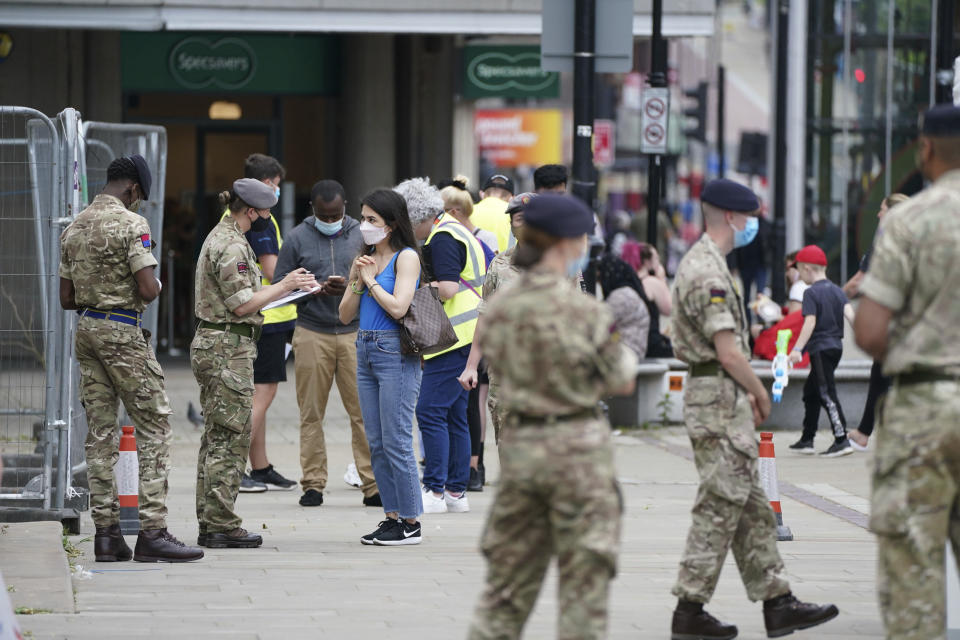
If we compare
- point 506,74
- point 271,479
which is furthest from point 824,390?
point 506,74

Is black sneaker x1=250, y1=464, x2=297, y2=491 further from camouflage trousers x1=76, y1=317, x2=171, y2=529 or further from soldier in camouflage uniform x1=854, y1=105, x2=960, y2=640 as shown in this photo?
soldier in camouflage uniform x1=854, y1=105, x2=960, y2=640

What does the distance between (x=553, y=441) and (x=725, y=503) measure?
165 centimetres

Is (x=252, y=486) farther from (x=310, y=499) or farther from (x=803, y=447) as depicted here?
(x=803, y=447)

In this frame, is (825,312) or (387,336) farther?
(825,312)

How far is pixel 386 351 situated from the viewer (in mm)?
8430

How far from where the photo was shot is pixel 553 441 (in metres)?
4.91

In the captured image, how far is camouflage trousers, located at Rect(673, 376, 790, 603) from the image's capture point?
20.8ft

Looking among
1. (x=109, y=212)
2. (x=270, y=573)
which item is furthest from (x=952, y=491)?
(x=109, y=212)

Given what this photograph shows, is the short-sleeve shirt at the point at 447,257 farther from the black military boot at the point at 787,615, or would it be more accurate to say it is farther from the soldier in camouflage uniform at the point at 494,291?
the black military boot at the point at 787,615

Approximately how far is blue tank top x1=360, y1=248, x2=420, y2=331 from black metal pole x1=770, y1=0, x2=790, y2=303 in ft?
48.2

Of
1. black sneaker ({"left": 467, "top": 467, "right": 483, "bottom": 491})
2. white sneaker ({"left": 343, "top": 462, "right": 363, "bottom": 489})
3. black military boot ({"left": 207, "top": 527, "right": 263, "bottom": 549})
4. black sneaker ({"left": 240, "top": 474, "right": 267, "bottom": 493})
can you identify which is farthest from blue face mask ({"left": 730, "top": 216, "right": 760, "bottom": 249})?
black sneaker ({"left": 240, "top": 474, "right": 267, "bottom": 493})

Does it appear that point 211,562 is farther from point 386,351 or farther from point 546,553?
point 546,553

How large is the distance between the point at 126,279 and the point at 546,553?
3.47 metres

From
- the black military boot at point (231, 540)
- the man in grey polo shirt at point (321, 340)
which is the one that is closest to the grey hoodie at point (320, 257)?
the man in grey polo shirt at point (321, 340)
